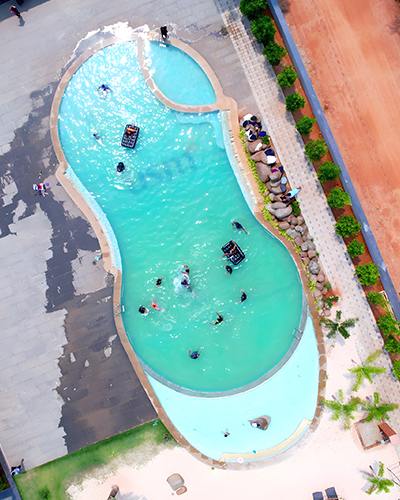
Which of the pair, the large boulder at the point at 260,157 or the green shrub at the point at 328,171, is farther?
the large boulder at the point at 260,157

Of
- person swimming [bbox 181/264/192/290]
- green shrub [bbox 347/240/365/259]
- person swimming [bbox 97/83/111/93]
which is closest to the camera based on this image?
green shrub [bbox 347/240/365/259]

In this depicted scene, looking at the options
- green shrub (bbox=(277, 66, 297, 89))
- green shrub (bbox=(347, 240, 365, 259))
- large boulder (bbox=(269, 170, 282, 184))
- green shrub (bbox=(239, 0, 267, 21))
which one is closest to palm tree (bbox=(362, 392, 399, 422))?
green shrub (bbox=(347, 240, 365, 259))

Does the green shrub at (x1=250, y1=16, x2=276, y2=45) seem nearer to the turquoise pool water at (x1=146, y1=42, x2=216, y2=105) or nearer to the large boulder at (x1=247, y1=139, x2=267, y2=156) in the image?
the turquoise pool water at (x1=146, y1=42, x2=216, y2=105)

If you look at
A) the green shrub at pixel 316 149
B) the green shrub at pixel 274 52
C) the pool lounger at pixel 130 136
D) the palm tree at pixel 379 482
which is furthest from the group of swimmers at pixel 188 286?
the palm tree at pixel 379 482

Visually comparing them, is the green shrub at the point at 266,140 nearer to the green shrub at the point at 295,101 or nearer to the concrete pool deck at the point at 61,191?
the concrete pool deck at the point at 61,191

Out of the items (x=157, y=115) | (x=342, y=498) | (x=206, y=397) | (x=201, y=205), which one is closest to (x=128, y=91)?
(x=157, y=115)

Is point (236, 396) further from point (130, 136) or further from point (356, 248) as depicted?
point (130, 136)
